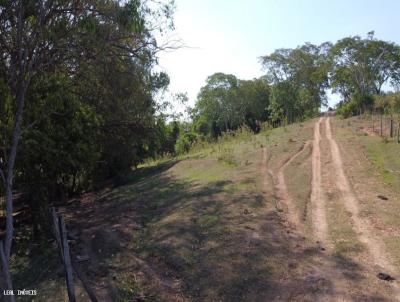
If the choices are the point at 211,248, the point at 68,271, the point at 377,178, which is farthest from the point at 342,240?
the point at 68,271

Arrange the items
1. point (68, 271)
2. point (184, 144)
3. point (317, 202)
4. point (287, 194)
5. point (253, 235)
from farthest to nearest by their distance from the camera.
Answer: point (184, 144) < point (287, 194) < point (317, 202) < point (253, 235) < point (68, 271)

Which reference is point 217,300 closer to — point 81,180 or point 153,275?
point 153,275

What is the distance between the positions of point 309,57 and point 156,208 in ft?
147

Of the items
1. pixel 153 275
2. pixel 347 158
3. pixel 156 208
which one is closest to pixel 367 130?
pixel 347 158

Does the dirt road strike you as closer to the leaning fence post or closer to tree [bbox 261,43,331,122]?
the leaning fence post

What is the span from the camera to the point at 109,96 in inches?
552

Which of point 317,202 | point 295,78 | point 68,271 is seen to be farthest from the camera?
point 295,78

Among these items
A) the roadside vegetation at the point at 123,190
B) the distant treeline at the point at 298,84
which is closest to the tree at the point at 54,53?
the roadside vegetation at the point at 123,190

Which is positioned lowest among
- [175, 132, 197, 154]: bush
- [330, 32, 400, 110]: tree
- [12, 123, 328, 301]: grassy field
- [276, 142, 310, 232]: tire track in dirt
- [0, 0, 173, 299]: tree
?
[12, 123, 328, 301]: grassy field

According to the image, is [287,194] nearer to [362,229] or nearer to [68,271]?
[362,229]

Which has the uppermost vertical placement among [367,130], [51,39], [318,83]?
[318,83]

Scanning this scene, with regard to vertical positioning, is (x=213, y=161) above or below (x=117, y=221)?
above

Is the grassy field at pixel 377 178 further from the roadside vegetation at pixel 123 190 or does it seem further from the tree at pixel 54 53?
the tree at pixel 54 53

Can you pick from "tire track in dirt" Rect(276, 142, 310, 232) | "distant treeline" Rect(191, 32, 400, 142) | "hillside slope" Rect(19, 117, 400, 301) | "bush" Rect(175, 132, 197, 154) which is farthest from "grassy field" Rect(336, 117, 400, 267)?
"distant treeline" Rect(191, 32, 400, 142)
